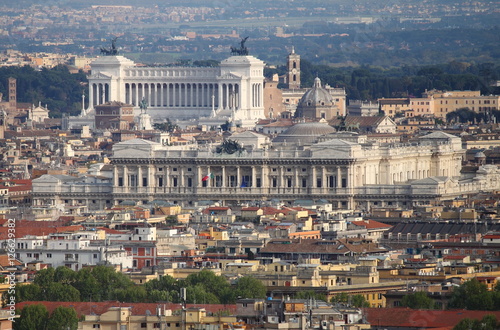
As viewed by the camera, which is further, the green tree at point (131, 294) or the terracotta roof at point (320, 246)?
the terracotta roof at point (320, 246)

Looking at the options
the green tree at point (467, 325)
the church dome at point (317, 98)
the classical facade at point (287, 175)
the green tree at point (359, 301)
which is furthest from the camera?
the church dome at point (317, 98)

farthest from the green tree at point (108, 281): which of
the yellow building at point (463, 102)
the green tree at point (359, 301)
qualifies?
the yellow building at point (463, 102)

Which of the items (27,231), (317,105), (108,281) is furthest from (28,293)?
(317,105)

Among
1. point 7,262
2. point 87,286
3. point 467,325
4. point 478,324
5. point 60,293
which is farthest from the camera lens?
point 7,262

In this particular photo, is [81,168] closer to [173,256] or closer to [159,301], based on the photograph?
[173,256]

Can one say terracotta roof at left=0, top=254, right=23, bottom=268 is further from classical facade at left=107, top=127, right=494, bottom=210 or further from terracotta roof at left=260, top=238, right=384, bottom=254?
classical facade at left=107, top=127, right=494, bottom=210

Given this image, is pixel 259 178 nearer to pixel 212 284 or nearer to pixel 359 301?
pixel 212 284

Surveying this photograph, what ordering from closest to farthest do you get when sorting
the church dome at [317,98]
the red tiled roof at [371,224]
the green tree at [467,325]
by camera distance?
the green tree at [467,325]
the red tiled roof at [371,224]
the church dome at [317,98]

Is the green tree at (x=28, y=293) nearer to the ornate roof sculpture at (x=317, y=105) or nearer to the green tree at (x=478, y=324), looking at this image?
the green tree at (x=478, y=324)
